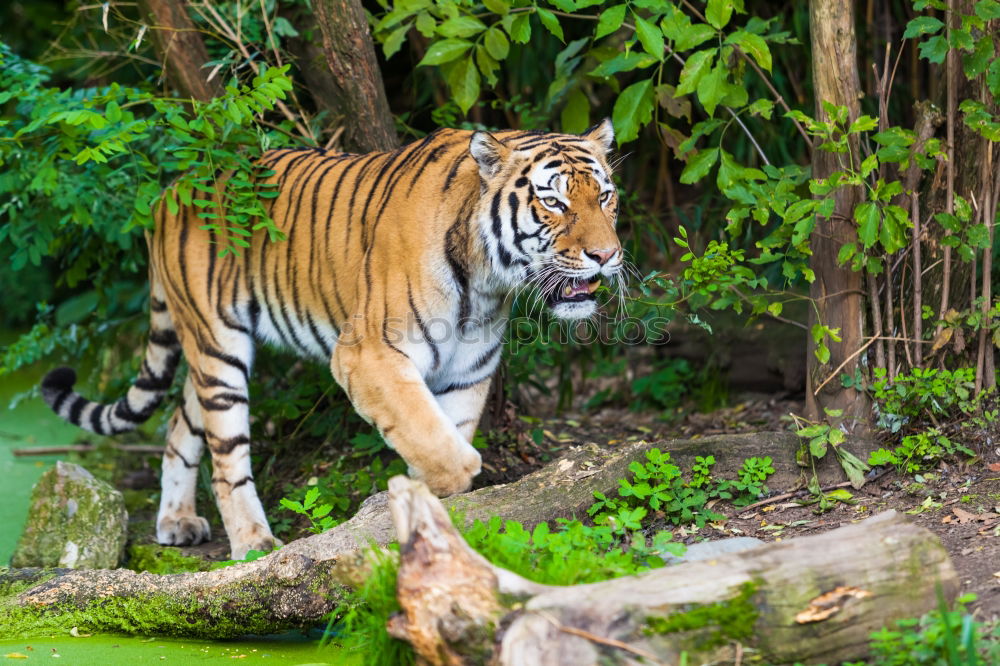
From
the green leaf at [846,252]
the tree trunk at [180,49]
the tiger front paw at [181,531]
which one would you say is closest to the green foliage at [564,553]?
the green leaf at [846,252]

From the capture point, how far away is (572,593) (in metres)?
2.45

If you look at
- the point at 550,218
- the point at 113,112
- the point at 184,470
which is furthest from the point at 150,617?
the point at 550,218

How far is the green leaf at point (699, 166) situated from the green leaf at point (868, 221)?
2.00ft

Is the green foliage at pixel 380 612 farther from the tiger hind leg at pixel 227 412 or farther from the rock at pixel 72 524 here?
the rock at pixel 72 524

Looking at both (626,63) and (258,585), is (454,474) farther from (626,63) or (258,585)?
(626,63)

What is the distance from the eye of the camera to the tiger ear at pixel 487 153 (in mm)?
3820

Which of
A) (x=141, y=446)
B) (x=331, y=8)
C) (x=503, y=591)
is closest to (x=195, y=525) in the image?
(x=141, y=446)

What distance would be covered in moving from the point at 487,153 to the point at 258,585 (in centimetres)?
174

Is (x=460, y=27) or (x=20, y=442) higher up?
(x=460, y=27)

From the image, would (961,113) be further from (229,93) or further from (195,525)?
(195,525)

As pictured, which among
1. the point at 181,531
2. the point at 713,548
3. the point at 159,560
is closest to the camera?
the point at 713,548

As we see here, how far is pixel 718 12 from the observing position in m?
3.68

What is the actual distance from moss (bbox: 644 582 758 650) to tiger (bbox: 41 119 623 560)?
1568 millimetres

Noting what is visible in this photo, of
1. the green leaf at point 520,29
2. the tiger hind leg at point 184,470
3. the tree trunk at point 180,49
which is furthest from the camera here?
the tiger hind leg at point 184,470
